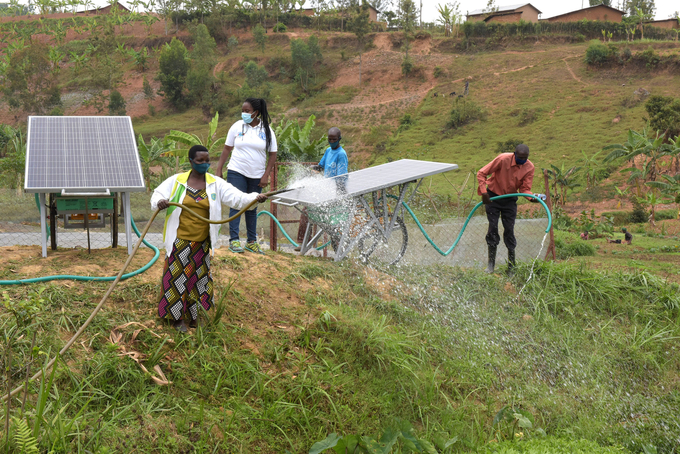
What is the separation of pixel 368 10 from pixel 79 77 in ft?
88.8

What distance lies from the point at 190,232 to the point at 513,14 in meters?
49.3

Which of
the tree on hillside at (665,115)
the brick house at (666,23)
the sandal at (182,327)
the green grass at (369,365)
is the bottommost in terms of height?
the green grass at (369,365)

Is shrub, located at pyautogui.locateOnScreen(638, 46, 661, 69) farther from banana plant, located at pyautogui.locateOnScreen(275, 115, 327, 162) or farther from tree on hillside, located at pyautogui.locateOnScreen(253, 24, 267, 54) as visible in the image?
tree on hillside, located at pyautogui.locateOnScreen(253, 24, 267, 54)

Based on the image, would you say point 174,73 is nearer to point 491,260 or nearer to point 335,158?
point 335,158

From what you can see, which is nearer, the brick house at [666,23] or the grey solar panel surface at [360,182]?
the grey solar panel surface at [360,182]

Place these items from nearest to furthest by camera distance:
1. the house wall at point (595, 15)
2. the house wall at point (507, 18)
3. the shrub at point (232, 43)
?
the house wall at point (595, 15) < the house wall at point (507, 18) < the shrub at point (232, 43)

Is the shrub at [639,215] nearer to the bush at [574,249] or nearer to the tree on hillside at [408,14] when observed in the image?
the bush at [574,249]

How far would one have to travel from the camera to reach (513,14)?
153ft

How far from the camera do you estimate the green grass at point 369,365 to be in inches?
136

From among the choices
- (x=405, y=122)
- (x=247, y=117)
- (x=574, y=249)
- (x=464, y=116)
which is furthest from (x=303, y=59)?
(x=247, y=117)

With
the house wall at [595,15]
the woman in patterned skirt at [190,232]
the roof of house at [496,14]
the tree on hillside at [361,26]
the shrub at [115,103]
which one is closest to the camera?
the woman in patterned skirt at [190,232]

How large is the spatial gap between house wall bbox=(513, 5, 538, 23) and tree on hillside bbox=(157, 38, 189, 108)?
28.9m

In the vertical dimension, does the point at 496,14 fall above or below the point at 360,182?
above

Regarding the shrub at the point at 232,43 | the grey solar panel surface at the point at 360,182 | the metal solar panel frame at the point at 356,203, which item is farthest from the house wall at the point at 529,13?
the metal solar panel frame at the point at 356,203
